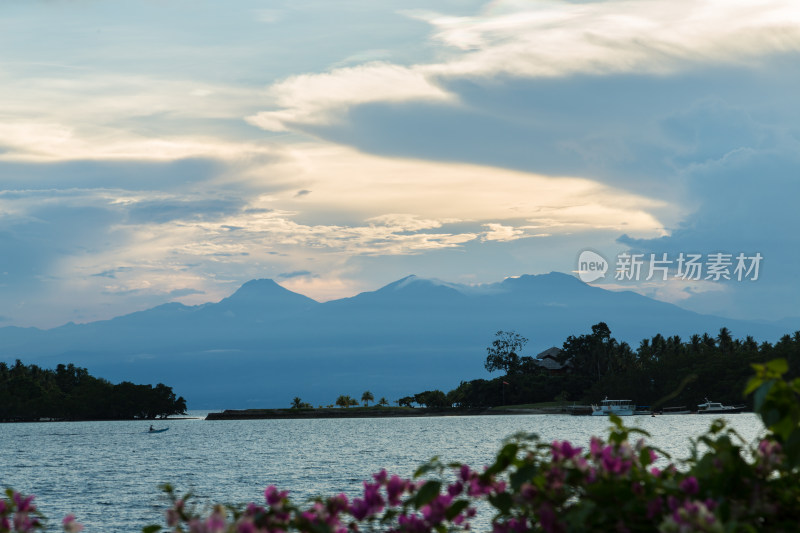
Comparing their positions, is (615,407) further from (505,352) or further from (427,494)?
A: (427,494)

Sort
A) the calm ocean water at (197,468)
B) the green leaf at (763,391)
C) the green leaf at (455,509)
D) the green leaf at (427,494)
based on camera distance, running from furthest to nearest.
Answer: the calm ocean water at (197,468) → the green leaf at (455,509) → the green leaf at (427,494) → the green leaf at (763,391)

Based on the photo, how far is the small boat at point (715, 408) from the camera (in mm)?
144663

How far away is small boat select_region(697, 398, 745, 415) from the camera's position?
475 feet

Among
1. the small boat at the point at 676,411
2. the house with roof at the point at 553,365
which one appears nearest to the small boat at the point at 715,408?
the small boat at the point at 676,411

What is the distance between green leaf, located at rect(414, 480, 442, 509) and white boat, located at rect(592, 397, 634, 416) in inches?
5812

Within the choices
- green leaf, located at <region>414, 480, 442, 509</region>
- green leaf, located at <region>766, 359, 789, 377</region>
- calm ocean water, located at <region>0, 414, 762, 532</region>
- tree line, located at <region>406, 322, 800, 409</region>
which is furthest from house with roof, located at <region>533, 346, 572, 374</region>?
green leaf, located at <region>766, 359, 789, 377</region>

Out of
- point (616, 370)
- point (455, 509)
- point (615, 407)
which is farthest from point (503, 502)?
point (616, 370)

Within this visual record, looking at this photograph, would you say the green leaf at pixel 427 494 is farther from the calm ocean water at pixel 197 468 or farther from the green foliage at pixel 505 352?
the green foliage at pixel 505 352

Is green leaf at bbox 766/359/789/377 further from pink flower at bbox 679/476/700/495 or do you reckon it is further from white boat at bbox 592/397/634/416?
white boat at bbox 592/397/634/416

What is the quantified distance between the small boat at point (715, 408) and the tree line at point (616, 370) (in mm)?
1087

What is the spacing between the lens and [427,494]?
553 centimetres

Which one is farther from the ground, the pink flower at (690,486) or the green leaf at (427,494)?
the pink flower at (690,486)

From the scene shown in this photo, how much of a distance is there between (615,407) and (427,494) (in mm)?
151438

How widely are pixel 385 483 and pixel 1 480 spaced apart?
72007mm
